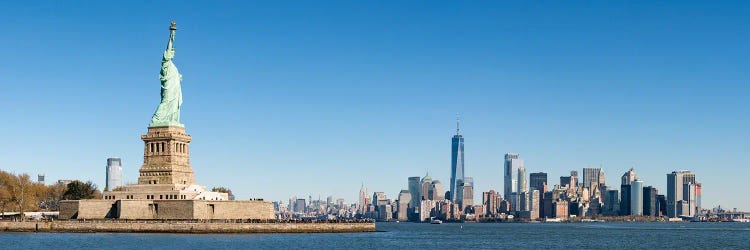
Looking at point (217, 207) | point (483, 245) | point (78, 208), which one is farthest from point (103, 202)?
point (483, 245)

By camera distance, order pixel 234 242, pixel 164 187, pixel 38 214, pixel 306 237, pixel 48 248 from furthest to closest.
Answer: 1. pixel 38 214
2. pixel 164 187
3. pixel 306 237
4. pixel 234 242
5. pixel 48 248

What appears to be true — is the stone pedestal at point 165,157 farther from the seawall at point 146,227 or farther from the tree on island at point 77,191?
the tree on island at point 77,191

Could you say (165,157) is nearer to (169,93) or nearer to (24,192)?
(169,93)

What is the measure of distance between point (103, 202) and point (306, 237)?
3225 centimetres

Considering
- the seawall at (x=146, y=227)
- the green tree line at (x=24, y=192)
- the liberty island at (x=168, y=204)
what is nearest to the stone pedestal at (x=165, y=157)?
the liberty island at (x=168, y=204)

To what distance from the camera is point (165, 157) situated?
158 meters

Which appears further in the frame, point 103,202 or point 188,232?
point 103,202

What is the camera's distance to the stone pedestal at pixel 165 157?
157 meters

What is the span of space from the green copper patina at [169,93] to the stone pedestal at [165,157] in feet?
4.70

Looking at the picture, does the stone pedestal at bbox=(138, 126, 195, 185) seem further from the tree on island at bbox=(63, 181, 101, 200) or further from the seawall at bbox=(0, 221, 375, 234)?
the tree on island at bbox=(63, 181, 101, 200)

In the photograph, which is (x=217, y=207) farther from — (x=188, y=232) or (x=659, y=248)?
(x=659, y=248)

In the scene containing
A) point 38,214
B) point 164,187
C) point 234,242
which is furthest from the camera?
point 38,214

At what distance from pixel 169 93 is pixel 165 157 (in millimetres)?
10219

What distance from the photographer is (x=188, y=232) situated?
14662 cm
